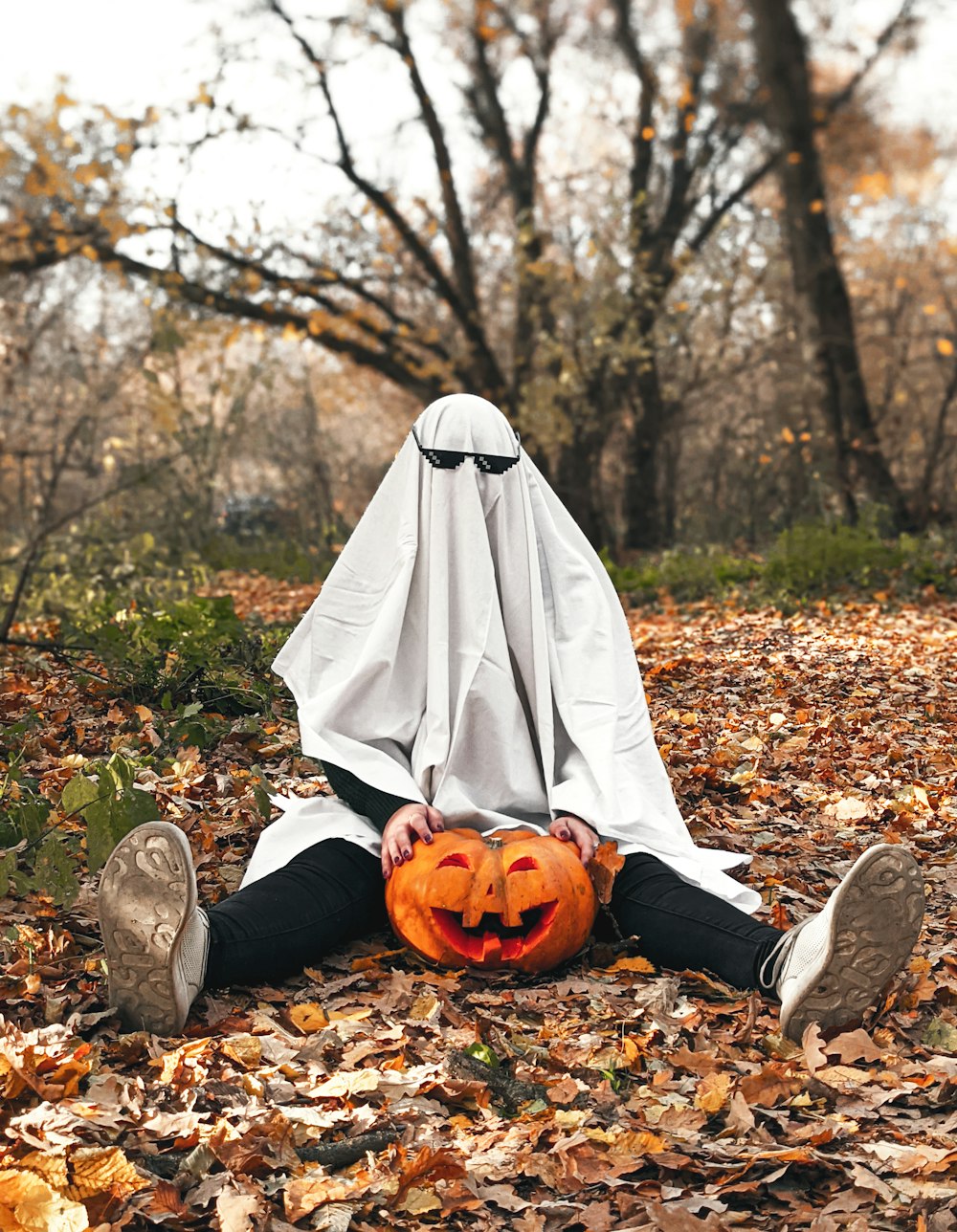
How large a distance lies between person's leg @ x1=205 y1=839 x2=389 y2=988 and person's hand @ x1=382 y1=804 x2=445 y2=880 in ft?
0.35

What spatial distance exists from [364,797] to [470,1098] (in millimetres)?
1120

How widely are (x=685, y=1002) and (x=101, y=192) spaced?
501 inches

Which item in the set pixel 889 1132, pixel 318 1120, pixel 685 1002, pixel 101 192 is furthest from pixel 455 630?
pixel 101 192

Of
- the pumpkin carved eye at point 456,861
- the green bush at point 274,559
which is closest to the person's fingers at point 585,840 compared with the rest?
the pumpkin carved eye at point 456,861

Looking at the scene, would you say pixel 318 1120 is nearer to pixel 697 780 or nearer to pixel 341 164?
pixel 697 780

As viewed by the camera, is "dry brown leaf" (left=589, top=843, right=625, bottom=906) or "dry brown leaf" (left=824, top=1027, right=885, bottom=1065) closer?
"dry brown leaf" (left=824, top=1027, right=885, bottom=1065)

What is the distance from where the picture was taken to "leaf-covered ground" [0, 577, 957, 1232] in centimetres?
217

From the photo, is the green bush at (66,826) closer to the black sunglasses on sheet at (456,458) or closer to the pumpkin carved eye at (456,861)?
the pumpkin carved eye at (456,861)

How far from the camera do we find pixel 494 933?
10.6ft

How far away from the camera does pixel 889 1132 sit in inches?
93.2

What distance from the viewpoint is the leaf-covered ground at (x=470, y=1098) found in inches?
85.6

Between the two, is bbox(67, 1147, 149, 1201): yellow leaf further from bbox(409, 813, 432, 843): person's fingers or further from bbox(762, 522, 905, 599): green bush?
bbox(762, 522, 905, 599): green bush

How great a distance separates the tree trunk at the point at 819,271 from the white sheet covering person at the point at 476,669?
27.3ft

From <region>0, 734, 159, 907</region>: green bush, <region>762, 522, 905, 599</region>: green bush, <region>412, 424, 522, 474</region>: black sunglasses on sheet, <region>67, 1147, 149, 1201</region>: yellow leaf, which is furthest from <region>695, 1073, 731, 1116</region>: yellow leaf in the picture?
<region>762, 522, 905, 599</region>: green bush
